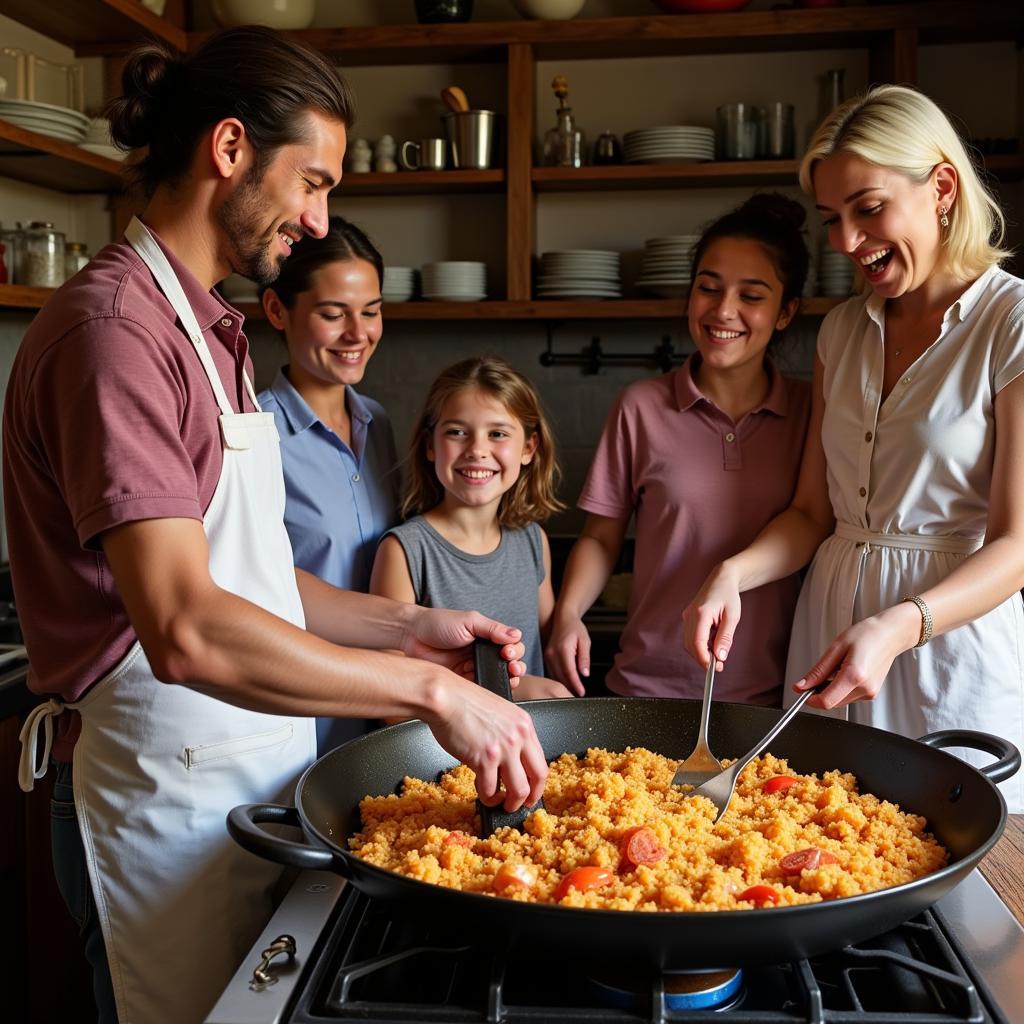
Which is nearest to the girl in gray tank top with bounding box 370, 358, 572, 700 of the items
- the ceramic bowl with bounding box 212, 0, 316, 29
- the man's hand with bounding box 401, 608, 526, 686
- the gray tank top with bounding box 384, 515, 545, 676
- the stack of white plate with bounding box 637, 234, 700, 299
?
the gray tank top with bounding box 384, 515, 545, 676

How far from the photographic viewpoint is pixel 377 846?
1.16m

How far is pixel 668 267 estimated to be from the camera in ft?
10.6

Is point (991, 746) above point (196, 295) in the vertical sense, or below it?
below

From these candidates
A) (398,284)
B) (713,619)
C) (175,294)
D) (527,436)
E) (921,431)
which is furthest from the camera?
(398,284)

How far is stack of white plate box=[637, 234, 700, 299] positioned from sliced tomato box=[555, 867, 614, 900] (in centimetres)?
237

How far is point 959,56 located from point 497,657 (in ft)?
8.98

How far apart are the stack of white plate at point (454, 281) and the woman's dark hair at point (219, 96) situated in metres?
1.93

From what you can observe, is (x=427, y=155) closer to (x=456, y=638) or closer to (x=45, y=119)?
(x=45, y=119)

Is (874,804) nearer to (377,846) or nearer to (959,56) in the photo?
(377,846)

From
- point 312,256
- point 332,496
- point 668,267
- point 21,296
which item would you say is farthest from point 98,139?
point 668,267

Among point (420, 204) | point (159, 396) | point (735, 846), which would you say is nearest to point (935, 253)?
point (735, 846)

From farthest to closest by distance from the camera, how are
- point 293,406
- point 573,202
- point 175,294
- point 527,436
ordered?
point 573,202, point 527,436, point 293,406, point 175,294

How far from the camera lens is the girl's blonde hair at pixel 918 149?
5.52 ft

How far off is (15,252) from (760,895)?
8.31ft
